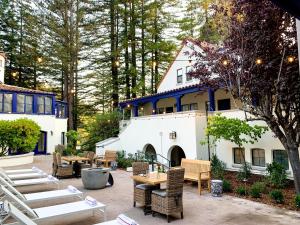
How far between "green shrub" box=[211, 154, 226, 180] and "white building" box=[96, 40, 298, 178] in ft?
1.28

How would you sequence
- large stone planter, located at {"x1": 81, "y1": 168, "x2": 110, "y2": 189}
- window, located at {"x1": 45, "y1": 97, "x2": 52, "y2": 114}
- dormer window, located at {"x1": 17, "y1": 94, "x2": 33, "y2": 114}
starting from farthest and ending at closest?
window, located at {"x1": 45, "y1": 97, "x2": 52, "y2": 114} < dormer window, located at {"x1": 17, "y1": 94, "x2": 33, "y2": 114} < large stone planter, located at {"x1": 81, "y1": 168, "x2": 110, "y2": 189}

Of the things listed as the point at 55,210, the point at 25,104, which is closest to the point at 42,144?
the point at 25,104

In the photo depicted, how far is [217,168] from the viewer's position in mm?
13000

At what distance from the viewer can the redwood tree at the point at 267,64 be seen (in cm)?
938

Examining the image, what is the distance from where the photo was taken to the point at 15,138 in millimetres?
19250

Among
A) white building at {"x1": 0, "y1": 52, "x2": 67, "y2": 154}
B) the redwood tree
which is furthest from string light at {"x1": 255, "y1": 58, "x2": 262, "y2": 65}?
white building at {"x1": 0, "y1": 52, "x2": 67, "y2": 154}

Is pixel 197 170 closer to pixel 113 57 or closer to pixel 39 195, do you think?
pixel 39 195

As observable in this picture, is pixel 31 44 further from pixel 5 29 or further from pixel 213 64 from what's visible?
pixel 213 64

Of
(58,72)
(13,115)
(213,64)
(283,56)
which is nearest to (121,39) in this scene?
(58,72)

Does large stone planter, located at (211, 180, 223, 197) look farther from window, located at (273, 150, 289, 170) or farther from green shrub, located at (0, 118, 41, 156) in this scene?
green shrub, located at (0, 118, 41, 156)

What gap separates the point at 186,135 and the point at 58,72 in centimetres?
2427

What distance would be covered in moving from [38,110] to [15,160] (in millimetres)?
9314

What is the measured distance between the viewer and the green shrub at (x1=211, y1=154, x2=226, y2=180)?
12.3 meters

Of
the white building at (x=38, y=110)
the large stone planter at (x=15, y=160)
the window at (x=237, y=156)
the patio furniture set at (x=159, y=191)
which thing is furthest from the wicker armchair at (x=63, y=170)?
the white building at (x=38, y=110)
